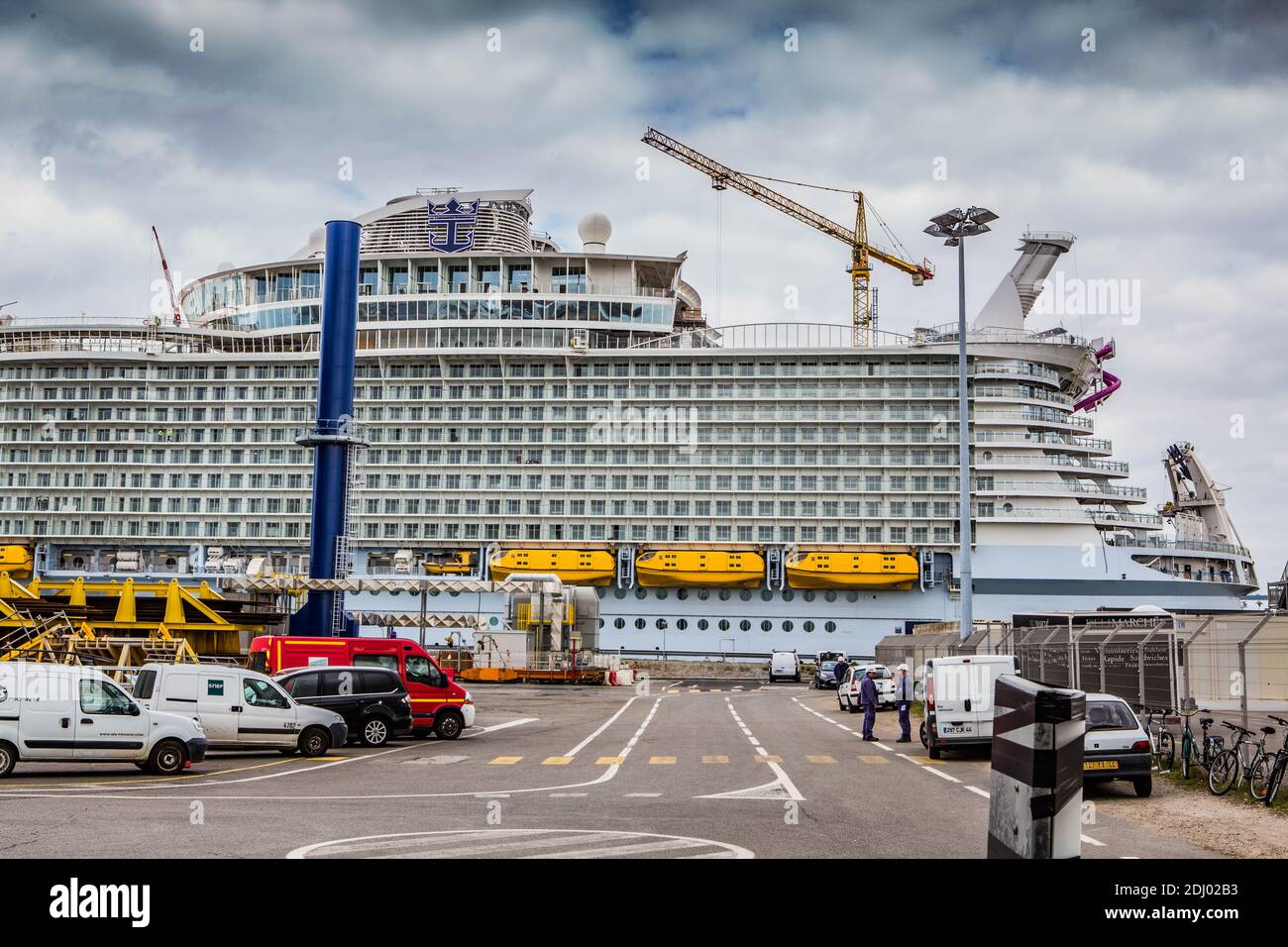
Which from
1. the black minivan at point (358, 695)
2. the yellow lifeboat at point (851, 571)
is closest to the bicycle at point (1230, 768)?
the black minivan at point (358, 695)

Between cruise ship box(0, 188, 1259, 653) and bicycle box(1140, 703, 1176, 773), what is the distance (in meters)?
50.0

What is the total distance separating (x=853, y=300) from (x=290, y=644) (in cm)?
7675

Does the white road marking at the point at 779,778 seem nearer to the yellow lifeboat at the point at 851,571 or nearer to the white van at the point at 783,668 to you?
the white van at the point at 783,668

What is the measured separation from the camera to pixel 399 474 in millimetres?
80250

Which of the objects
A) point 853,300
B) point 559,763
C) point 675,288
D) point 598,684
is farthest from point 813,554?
point 559,763

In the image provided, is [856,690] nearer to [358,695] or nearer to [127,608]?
[358,695]

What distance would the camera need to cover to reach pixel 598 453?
261 ft

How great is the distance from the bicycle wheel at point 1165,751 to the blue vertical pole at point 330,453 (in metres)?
34.3

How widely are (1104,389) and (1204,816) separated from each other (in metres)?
78.4

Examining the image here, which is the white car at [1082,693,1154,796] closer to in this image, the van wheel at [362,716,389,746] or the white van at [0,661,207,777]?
the white van at [0,661,207,777]

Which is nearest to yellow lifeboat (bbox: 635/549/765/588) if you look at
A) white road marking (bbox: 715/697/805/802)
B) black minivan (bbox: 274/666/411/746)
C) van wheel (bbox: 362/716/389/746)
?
white road marking (bbox: 715/697/805/802)

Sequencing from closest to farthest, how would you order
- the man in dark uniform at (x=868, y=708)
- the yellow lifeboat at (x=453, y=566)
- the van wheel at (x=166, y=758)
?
1. the van wheel at (x=166, y=758)
2. the man in dark uniform at (x=868, y=708)
3. the yellow lifeboat at (x=453, y=566)

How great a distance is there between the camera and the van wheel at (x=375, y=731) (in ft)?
79.7
